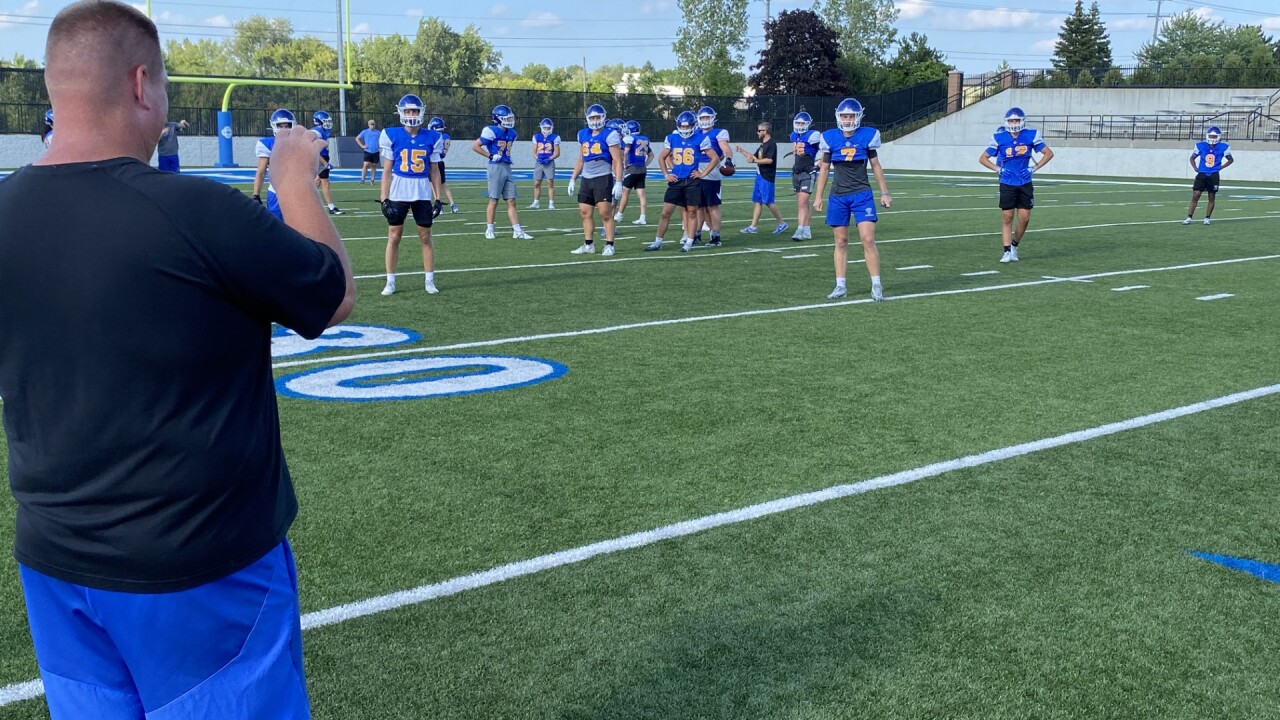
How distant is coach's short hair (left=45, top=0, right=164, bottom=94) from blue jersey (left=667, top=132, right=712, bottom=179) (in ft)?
42.1

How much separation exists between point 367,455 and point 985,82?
54.4 meters

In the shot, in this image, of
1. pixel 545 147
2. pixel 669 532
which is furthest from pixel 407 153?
pixel 545 147

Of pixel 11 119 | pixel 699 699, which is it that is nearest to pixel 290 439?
pixel 699 699

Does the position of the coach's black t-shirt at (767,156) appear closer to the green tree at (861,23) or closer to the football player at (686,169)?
the football player at (686,169)

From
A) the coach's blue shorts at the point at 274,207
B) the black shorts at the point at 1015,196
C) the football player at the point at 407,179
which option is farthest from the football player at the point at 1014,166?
the coach's blue shorts at the point at 274,207

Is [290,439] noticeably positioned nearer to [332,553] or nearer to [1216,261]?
[332,553]

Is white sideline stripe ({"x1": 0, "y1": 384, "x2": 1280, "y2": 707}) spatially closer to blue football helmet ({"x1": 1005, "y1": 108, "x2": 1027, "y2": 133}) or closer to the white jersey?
blue football helmet ({"x1": 1005, "y1": 108, "x2": 1027, "y2": 133})

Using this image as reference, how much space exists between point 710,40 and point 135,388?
79.7 metres

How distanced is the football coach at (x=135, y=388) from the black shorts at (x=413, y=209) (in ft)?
29.1

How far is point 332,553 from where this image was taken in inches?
167

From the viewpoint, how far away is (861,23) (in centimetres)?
8912

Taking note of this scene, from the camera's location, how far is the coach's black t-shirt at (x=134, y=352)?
168 cm

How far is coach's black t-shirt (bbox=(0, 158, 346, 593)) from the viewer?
1.68 meters

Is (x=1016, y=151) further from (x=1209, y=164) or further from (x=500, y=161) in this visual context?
(x=1209, y=164)
